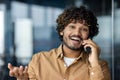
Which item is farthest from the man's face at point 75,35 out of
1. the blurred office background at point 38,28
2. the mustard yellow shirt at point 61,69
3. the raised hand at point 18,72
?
the blurred office background at point 38,28

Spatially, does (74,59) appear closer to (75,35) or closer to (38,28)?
(75,35)

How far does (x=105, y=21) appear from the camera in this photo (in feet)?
16.4

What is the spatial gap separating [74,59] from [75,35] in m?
0.21

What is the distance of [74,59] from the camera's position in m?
2.62

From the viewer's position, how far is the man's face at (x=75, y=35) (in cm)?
253

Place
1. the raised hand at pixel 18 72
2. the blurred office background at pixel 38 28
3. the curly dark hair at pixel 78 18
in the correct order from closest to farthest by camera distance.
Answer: the raised hand at pixel 18 72 → the curly dark hair at pixel 78 18 → the blurred office background at pixel 38 28

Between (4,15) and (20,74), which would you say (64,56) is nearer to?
(20,74)

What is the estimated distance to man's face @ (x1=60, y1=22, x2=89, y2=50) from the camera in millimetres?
2529

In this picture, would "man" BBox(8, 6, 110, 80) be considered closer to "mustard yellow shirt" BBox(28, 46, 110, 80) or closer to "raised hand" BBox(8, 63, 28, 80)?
"mustard yellow shirt" BBox(28, 46, 110, 80)

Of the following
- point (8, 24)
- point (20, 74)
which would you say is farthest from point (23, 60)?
point (20, 74)

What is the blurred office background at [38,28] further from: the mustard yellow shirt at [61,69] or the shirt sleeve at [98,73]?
the shirt sleeve at [98,73]

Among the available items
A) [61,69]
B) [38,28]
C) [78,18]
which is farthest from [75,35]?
[38,28]

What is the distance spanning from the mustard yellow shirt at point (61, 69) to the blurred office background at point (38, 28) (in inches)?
92.1

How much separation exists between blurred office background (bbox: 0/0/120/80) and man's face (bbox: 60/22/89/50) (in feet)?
7.81
